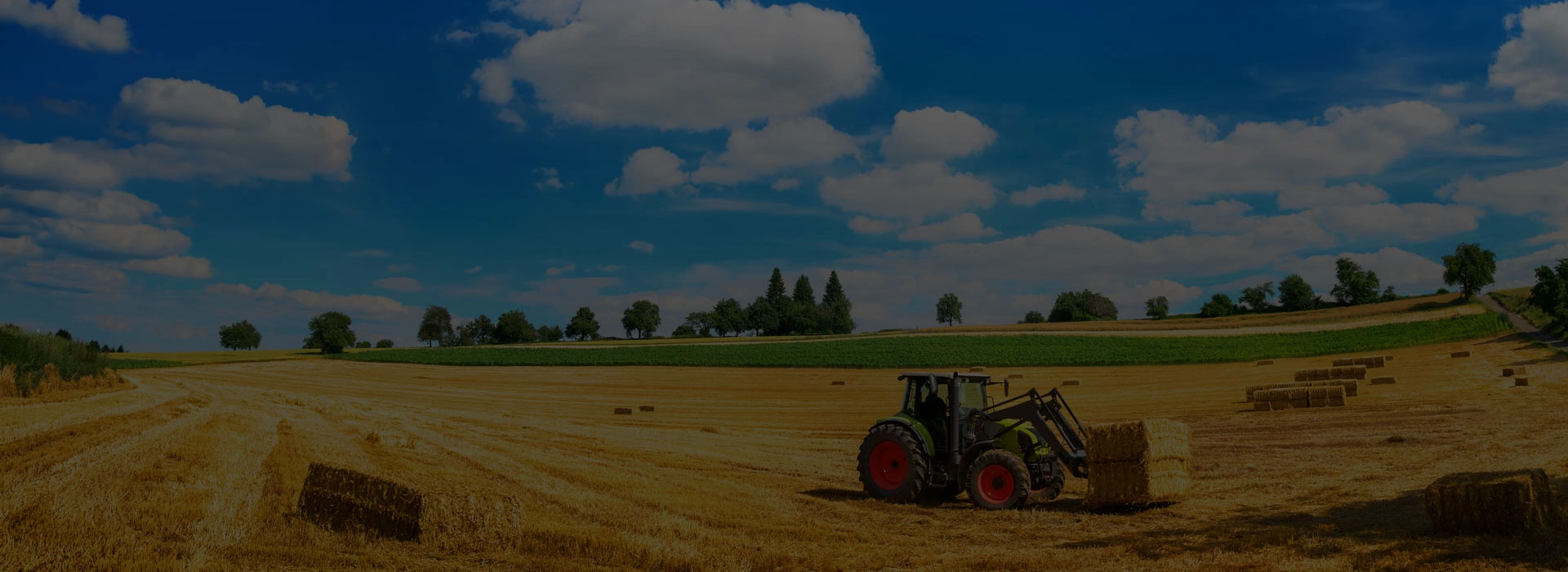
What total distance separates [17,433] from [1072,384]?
37481 millimetres

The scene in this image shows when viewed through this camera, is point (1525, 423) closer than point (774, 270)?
Yes

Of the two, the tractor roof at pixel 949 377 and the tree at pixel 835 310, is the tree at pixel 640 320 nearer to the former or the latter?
the tree at pixel 835 310

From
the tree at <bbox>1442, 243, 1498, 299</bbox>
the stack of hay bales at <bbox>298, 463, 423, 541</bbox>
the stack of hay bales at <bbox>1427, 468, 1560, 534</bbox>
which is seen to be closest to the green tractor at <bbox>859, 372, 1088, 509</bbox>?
the stack of hay bales at <bbox>1427, 468, 1560, 534</bbox>

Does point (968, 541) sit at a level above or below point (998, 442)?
below

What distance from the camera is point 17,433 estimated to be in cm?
1384

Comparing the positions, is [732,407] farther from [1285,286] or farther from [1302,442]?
[1285,286]

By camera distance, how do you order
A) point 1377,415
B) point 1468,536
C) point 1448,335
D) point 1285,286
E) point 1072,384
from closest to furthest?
point 1468,536 → point 1377,415 → point 1072,384 → point 1448,335 → point 1285,286

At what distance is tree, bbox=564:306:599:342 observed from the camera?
13512 centimetres

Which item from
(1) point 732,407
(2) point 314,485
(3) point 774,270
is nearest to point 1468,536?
(2) point 314,485

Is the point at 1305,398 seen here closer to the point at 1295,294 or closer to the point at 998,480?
the point at 998,480

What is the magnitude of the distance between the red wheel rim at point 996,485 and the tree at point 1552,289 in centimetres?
6015

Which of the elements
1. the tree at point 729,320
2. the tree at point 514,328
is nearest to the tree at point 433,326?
the tree at point 514,328

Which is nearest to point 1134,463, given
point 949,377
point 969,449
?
point 969,449

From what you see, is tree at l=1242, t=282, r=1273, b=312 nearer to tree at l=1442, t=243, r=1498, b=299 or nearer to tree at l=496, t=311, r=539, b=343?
tree at l=1442, t=243, r=1498, b=299
